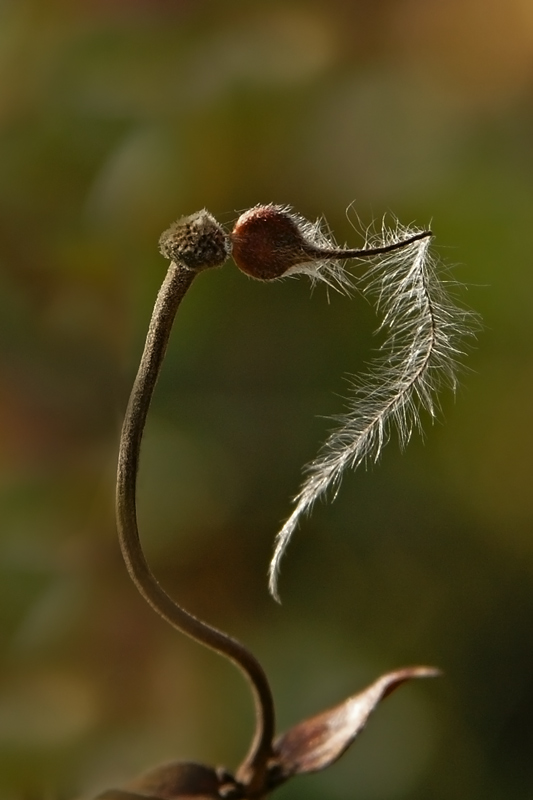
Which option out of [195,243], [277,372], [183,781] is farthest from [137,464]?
[277,372]

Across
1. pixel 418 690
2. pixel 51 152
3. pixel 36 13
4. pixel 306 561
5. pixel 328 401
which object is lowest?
pixel 418 690

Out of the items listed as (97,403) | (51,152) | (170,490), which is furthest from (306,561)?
(51,152)

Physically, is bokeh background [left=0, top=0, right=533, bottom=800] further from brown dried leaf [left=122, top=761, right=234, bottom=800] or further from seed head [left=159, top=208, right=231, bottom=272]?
seed head [left=159, top=208, right=231, bottom=272]

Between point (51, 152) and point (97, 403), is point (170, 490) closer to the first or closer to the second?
point (97, 403)

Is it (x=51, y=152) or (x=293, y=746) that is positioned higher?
(x=51, y=152)

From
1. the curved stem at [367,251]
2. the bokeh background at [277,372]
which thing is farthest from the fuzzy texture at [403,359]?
the bokeh background at [277,372]

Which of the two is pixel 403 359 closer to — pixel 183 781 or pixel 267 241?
pixel 267 241

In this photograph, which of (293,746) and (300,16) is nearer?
(293,746)
